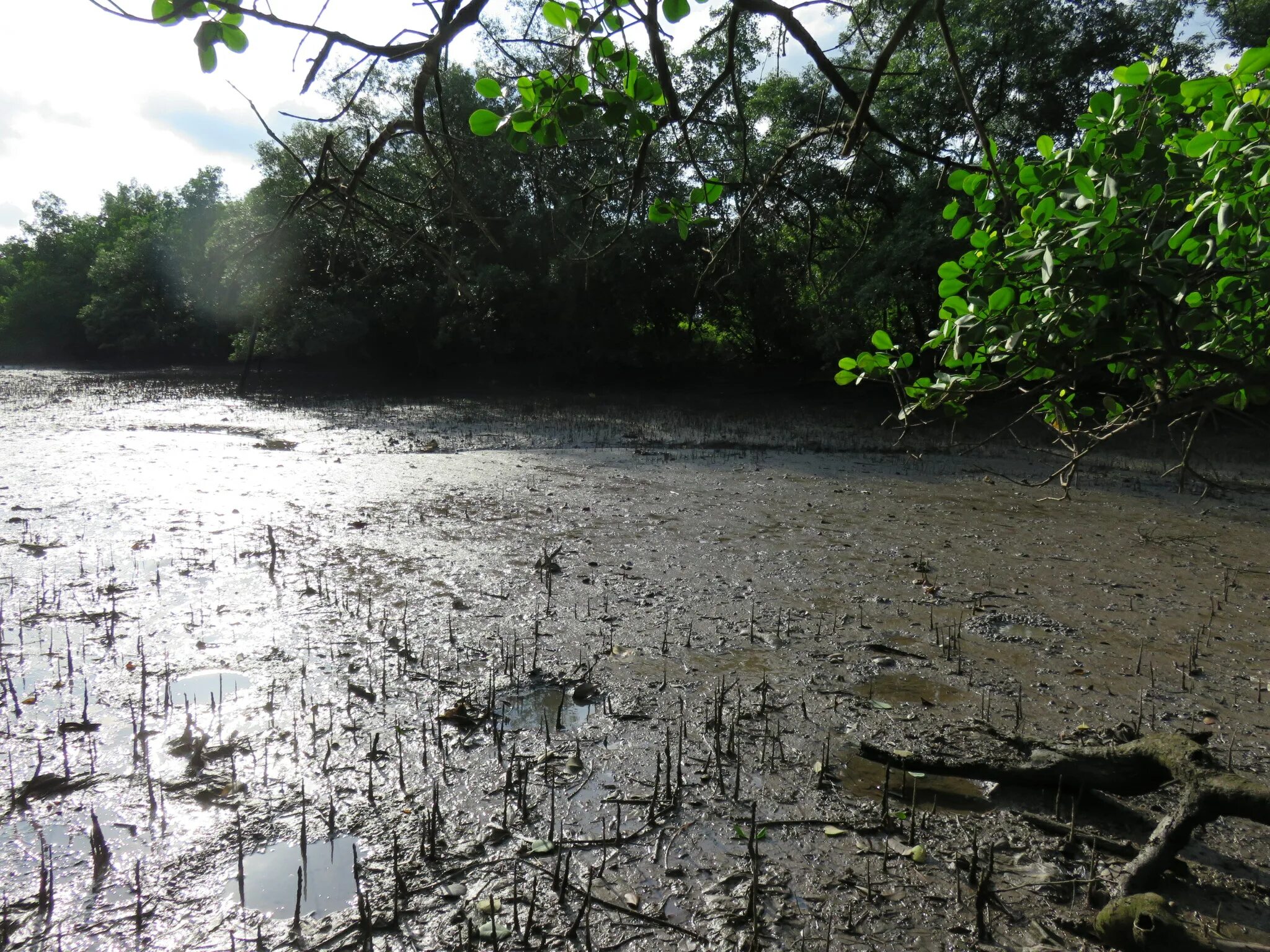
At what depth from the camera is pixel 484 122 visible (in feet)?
5.36

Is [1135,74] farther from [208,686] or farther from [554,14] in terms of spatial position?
[208,686]

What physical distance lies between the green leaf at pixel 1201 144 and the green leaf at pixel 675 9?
3.78 ft

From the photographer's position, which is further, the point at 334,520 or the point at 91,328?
the point at 91,328

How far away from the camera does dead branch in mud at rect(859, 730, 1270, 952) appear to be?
7.09 ft

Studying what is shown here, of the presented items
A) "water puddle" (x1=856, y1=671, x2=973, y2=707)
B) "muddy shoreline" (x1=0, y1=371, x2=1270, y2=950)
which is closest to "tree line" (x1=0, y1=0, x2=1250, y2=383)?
"muddy shoreline" (x1=0, y1=371, x2=1270, y2=950)

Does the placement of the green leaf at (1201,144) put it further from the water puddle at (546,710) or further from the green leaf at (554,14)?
the water puddle at (546,710)

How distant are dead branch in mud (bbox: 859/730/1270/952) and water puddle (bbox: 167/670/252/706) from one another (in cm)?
274

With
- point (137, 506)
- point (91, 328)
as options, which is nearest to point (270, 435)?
point (137, 506)

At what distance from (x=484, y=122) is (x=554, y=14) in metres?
0.24

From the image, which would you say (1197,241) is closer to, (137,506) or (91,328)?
(137,506)

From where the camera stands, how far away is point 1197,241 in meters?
2.03

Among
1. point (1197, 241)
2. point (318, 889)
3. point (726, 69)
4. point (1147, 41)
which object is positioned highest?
point (1147, 41)

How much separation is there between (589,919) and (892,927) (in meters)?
0.85

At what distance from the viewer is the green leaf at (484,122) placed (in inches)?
63.6
